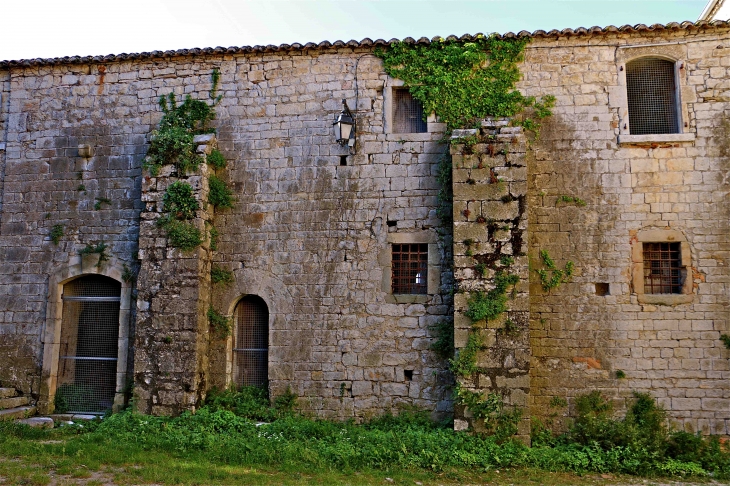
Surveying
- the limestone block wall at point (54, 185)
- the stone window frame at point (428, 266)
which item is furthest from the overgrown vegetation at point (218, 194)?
the stone window frame at point (428, 266)

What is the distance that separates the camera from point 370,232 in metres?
9.81

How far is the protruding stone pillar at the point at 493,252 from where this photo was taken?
28.2 ft

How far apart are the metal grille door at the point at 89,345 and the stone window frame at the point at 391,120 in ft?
17.8

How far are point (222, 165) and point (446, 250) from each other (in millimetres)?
4032

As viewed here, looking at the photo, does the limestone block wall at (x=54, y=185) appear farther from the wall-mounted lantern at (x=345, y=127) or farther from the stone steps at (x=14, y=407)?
the wall-mounted lantern at (x=345, y=127)

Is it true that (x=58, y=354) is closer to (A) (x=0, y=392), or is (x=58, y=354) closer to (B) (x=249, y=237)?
(A) (x=0, y=392)

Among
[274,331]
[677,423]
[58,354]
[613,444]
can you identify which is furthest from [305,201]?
[677,423]

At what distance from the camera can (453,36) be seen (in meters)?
9.81

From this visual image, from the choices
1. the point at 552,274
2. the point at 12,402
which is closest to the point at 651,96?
the point at 552,274

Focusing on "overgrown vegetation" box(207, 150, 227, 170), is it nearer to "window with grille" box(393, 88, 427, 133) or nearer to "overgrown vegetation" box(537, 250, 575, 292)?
"window with grille" box(393, 88, 427, 133)

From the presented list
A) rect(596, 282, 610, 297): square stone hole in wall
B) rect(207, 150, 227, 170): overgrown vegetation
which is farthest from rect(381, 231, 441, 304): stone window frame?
rect(207, 150, 227, 170): overgrown vegetation

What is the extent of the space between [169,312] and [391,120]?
475 cm

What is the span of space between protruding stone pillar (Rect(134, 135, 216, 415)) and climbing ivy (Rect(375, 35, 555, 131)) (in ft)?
12.8

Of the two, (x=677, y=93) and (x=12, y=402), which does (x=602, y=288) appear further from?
(x=12, y=402)
